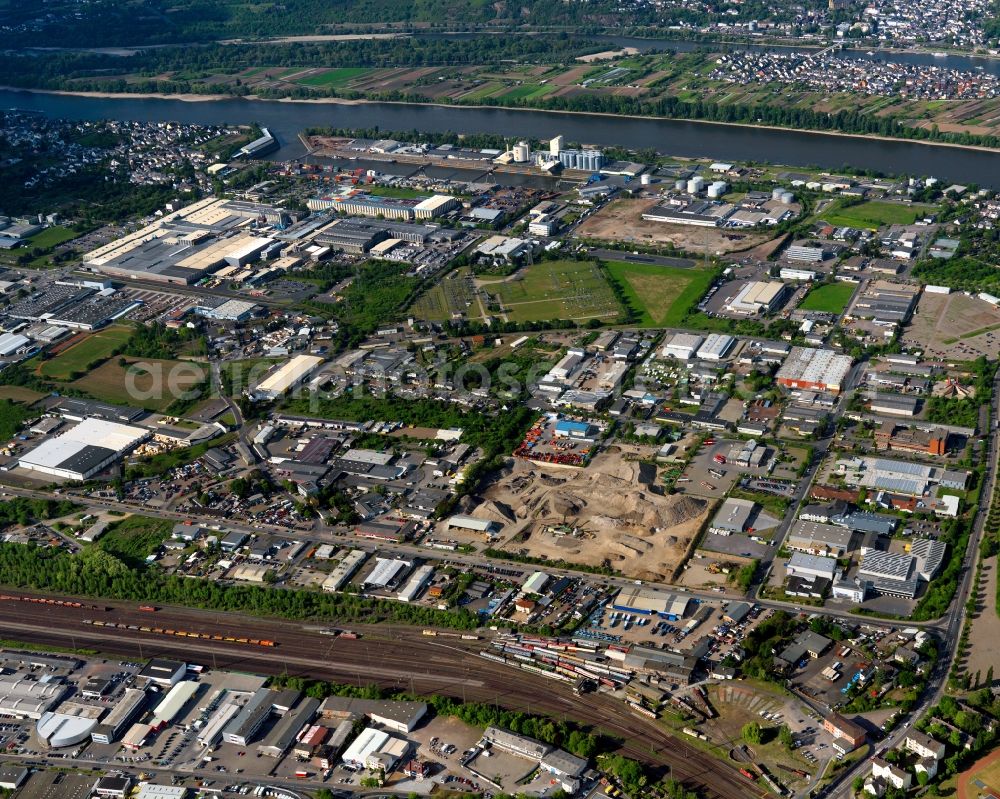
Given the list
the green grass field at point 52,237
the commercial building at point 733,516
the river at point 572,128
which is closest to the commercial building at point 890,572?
the commercial building at point 733,516

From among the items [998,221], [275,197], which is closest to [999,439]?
[998,221]

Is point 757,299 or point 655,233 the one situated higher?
point 655,233

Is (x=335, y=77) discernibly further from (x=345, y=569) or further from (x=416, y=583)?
(x=416, y=583)

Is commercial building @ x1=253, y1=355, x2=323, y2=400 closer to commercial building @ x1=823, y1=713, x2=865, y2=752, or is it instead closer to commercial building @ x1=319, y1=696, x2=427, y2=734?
commercial building @ x1=319, y1=696, x2=427, y2=734

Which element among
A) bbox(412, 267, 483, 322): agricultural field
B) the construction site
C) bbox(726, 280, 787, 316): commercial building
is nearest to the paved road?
the construction site

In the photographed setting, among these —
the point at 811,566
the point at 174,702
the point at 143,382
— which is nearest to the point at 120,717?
the point at 174,702

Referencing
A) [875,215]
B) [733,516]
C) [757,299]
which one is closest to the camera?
[733,516]

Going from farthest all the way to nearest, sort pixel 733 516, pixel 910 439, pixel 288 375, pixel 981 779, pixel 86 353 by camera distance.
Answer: pixel 86 353, pixel 288 375, pixel 910 439, pixel 733 516, pixel 981 779
